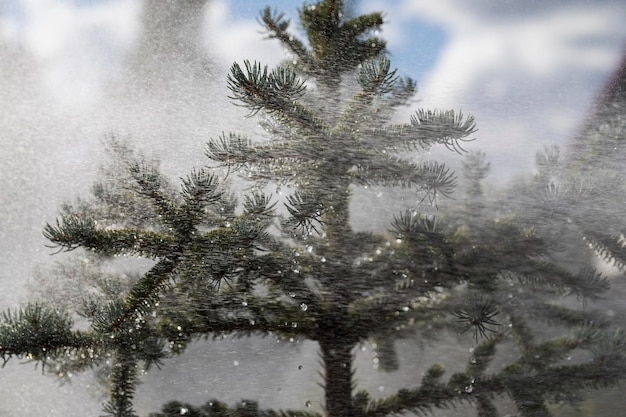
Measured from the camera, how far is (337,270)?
80cm

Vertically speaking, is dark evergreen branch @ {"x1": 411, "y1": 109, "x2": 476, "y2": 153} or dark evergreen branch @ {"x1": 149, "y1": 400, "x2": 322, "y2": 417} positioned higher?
Result: dark evergreen branch @ {"x1": 411, "y1": 109, "x2": 476, "y2": 153}

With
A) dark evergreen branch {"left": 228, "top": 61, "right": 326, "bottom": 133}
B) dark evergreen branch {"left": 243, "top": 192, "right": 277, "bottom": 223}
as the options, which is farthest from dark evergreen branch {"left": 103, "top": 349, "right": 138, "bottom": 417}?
dark evergreen branch {"left": 228, "top": 61, "right": 326, "bottom": 133}

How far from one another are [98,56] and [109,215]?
22cm

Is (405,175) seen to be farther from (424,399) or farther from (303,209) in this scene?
(424,399)

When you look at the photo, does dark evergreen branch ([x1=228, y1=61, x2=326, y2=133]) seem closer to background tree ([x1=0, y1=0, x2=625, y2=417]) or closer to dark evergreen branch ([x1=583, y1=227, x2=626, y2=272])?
background tree ([x1=0, y1=0, x2=625, y2=417])

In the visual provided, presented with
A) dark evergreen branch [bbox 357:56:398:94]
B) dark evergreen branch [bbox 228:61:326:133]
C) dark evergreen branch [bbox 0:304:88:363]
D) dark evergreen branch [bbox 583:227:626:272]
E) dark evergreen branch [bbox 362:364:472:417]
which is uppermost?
dark evergreen branch [bbox 357:56:398:94]

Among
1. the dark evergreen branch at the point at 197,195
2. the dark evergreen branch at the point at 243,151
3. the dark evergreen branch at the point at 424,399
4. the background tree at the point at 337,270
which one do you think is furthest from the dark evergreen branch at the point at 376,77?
the dark evergreen branch at the point at 424,399

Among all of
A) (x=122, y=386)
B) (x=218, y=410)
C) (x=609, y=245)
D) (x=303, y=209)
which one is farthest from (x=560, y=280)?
(x=122, y=386)

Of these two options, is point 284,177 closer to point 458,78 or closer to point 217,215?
point 217,215

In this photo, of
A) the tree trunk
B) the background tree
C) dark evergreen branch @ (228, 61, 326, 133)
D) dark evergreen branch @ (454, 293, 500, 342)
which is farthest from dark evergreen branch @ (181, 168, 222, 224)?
dark evergreen branch @ (454, 293, 500, 342)

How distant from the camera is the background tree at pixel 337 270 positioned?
0.78 meters

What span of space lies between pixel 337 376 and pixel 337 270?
132 mm

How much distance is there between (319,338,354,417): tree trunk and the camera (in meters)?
0.78

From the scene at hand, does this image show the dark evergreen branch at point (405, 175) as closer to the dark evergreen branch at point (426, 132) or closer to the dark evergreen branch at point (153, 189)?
the dark evergreen branch at point (426, 132)
